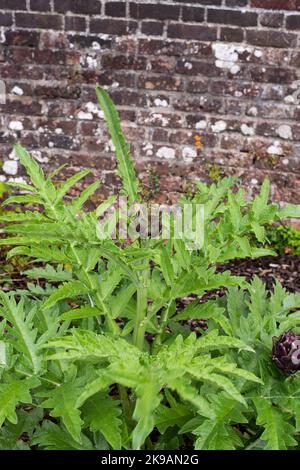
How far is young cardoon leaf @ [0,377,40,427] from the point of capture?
1.37 m

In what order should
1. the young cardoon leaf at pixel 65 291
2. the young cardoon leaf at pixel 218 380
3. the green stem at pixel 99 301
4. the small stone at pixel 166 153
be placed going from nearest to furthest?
1. the young cardoon leaf at pixel 218 380
2. the young cardoon leaf at pixel 65 291
3. the green stem at pixel 99 301
4. the small stone at pixel 166 153

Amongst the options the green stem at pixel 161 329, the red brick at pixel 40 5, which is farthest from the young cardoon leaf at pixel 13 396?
the red brick at pixel 40 5

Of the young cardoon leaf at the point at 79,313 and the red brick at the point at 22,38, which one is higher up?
the red brick at the point at 22,38

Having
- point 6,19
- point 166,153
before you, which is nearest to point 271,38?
point 166,153

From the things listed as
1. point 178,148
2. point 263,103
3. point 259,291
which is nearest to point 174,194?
point 178,148

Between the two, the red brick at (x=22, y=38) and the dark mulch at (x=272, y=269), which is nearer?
the dark mulch at (x=272, y=269)

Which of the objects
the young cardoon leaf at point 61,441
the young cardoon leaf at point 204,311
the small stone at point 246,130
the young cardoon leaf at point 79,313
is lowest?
the young cardoon leaf at point 61,441

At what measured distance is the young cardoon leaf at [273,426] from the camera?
4.58 feet

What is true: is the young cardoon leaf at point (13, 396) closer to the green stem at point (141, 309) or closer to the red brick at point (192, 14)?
the green stem at point (141, 309)

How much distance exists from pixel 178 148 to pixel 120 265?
261cm

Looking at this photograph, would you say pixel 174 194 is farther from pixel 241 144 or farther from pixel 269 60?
pixel 269 60

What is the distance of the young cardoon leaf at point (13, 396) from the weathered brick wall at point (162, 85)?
279 cm

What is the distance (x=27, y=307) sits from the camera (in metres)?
1.85

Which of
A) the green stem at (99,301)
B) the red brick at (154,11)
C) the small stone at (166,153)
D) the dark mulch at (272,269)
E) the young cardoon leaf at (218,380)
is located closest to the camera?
the young cardoon leaf at (218,380)
